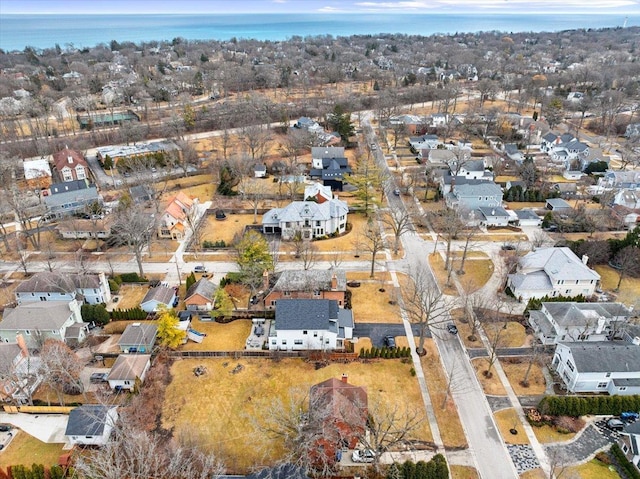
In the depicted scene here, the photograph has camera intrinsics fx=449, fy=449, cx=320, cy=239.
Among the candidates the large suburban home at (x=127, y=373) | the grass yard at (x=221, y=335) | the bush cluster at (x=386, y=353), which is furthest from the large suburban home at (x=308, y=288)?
the large suburban home at (x=127, y=373)

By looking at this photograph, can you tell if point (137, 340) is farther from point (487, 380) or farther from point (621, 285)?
point (621, 285)

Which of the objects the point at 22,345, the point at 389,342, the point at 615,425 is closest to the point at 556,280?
the point at 615,425

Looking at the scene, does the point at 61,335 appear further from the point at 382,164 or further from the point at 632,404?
the point at 382,164

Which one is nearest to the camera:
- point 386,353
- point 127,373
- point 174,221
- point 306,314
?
point 127,373

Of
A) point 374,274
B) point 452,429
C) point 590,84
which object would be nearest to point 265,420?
point 452,429

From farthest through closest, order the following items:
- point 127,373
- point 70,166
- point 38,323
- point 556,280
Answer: point 70,166 → point 556,280 → point 38,323 → point 127,373

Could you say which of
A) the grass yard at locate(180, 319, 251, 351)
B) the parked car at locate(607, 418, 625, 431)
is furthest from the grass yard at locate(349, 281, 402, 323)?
the parked car at locate(607, 418, 625, 431)

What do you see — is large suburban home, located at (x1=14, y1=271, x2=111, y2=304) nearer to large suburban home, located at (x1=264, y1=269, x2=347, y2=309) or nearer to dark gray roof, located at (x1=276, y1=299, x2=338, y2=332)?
large suburban home, located at (x1=264, y1=269, x2=347, y2=309)
